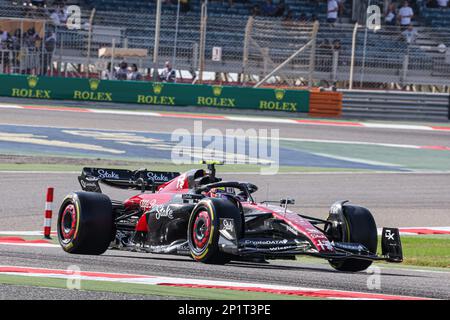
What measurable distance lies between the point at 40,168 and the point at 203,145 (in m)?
5.77

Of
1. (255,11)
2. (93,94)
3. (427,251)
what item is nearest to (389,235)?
(427,251)

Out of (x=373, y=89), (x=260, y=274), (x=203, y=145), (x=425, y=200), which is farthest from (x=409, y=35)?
(x=260, y=274)

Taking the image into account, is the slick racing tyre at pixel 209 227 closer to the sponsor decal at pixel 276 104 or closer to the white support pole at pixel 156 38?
the white support pole at pixel 156 38

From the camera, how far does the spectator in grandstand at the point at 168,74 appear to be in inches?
1357

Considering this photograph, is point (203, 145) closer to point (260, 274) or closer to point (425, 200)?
point (425, 200)

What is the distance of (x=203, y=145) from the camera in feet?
91.0

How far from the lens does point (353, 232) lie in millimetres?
12062

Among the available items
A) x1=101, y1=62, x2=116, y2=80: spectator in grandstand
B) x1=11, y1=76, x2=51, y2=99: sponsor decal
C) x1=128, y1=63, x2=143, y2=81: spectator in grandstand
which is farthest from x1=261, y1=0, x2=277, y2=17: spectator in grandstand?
x1=11, y1=76, x2=51, y2=99: sponsor decal

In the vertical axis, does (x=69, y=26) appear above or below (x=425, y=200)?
above
